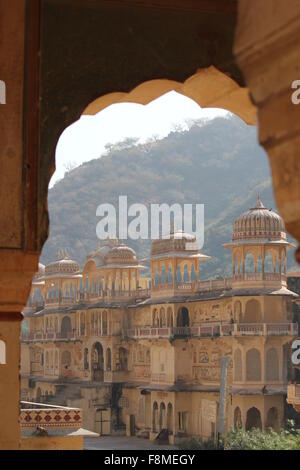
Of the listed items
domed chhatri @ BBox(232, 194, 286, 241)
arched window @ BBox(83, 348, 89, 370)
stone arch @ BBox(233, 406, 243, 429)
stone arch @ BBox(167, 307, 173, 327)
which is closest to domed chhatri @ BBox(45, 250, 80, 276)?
arched window @ BBox(83, 348, 89, 370)

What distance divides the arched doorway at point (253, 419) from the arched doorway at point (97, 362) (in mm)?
7911

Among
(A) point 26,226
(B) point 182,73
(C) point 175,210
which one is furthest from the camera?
(C) point 175,210

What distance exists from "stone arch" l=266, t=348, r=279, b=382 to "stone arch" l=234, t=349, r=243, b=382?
0.59 metres

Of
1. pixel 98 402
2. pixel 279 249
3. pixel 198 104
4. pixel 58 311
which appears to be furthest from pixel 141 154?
pixel 198 104

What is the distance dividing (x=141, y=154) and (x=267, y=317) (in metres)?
45.2

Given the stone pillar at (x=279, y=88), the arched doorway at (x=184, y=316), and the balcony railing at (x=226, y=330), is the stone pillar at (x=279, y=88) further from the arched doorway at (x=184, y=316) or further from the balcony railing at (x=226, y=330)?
the arched doorway at (x=184, y=316)

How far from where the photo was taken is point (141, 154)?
67188 mm

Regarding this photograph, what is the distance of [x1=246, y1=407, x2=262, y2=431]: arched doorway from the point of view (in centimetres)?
2239

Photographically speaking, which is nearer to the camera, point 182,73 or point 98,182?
point 182,73

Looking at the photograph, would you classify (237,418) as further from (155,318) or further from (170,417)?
(155,318)

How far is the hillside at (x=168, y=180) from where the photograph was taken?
5831 centimetres

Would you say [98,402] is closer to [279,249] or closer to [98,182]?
[279,249]

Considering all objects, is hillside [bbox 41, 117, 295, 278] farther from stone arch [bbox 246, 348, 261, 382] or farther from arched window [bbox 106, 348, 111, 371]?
stone arch [bbox 246, 348, 261, 382]

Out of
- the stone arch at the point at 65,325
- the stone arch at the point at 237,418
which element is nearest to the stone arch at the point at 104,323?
the stone arch at the point at 65,325
